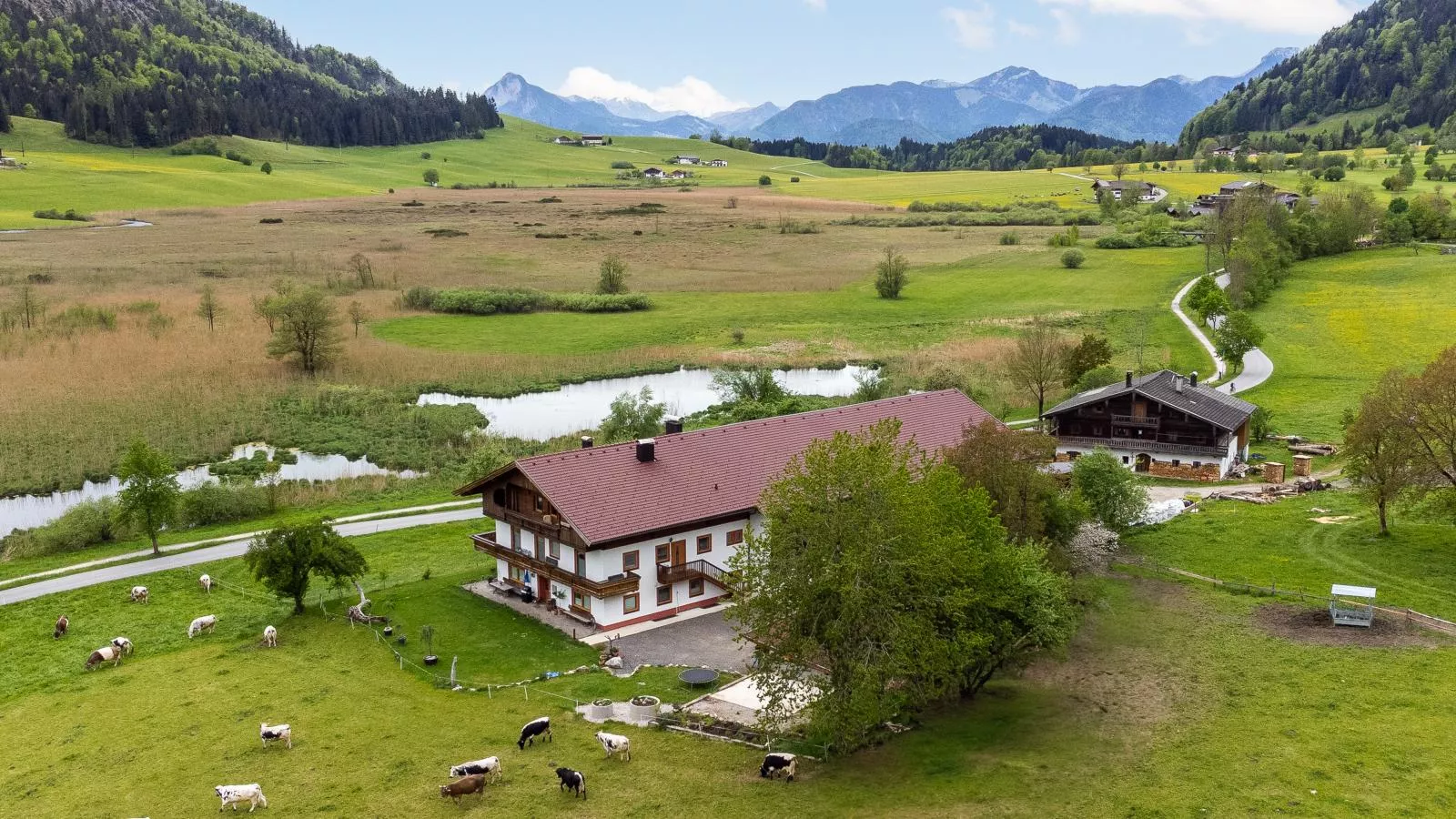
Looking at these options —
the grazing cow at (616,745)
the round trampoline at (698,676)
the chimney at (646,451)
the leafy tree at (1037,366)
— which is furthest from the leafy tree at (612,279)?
the grazing cow at (616,745)

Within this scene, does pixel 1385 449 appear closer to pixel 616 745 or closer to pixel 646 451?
pixel 646 451

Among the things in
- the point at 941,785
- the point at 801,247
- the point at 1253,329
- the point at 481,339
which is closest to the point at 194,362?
the point at 481,339

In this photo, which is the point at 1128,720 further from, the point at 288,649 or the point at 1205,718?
the point at 288,649

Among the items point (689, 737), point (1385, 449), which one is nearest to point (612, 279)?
point (1385, 449)

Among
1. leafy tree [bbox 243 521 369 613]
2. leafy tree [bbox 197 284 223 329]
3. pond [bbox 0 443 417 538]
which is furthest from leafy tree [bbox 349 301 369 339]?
leafy tree [bbox 243 521 369 613]

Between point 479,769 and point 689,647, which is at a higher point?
point 479,769

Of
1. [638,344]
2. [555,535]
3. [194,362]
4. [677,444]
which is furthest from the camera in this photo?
[638,344]
